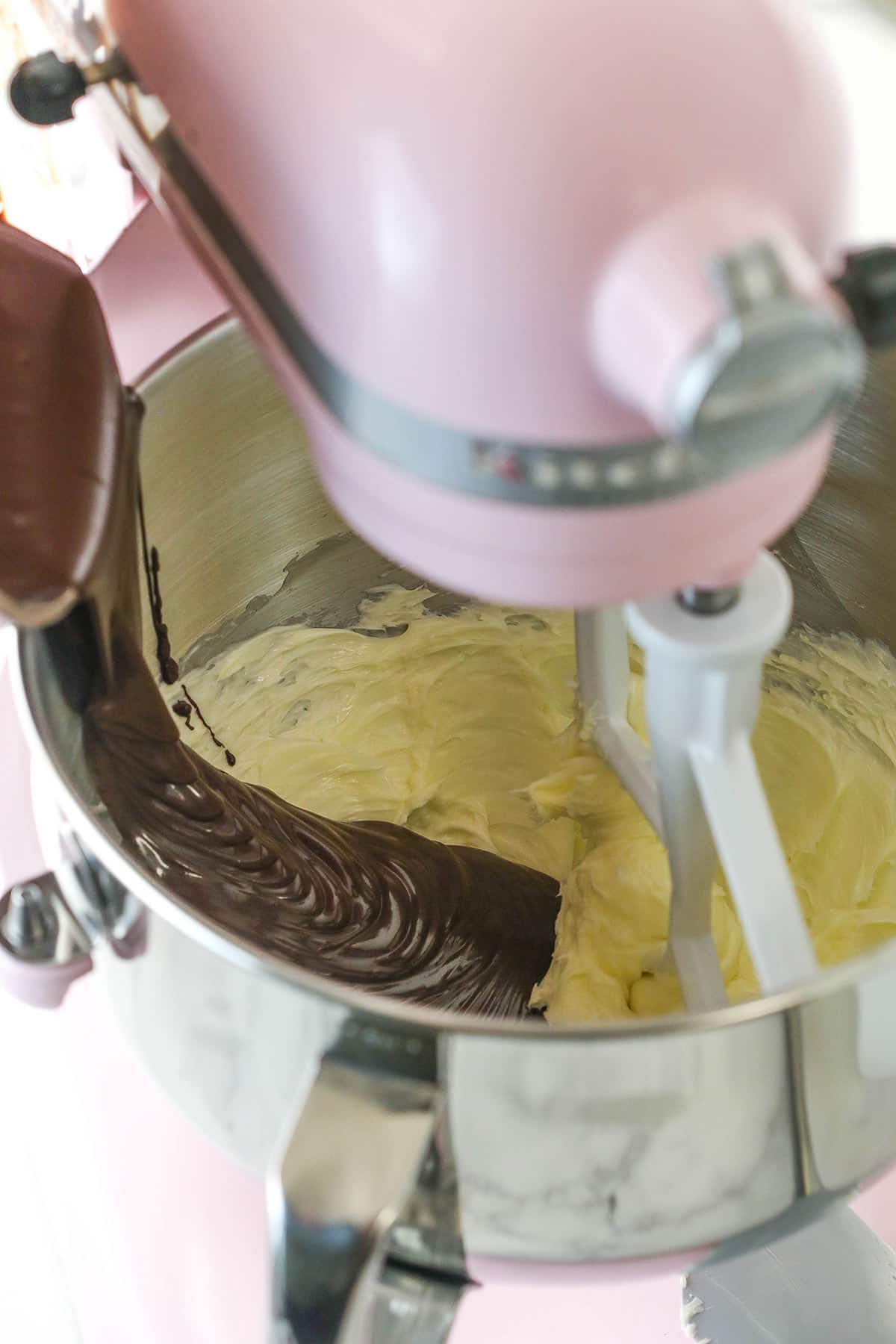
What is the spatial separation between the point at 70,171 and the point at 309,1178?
0.47 meters

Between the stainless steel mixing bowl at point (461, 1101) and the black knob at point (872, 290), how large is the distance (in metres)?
0.12

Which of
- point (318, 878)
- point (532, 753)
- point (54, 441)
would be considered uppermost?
point (54, 441)

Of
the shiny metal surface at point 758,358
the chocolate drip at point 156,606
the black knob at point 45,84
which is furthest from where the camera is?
the chocolate drip at point 156,606

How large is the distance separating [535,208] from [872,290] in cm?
7

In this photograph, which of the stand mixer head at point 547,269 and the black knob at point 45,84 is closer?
the stand mixer head at point 547,269

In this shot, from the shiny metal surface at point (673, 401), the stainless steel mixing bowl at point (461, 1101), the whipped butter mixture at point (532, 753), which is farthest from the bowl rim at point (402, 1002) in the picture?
the whipped butter mixture at point (532, 753)

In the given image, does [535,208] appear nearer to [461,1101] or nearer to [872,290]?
[872,290]

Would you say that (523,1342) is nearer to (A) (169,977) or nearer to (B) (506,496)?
(A) (169,977)

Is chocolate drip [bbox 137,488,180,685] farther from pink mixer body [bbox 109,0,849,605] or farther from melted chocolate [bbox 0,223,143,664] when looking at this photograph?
pink mixer body [bbox 109,0,849,605]

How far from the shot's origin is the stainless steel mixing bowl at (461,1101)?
0.28m

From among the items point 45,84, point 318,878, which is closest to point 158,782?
point 318,878

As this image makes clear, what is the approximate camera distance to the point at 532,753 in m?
0.61

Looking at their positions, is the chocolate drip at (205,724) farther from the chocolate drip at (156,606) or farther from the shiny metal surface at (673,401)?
the shiny metal surface at (673,401)

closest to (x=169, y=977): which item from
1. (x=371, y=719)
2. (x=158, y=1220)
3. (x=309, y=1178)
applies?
(x=309, y=1178)
